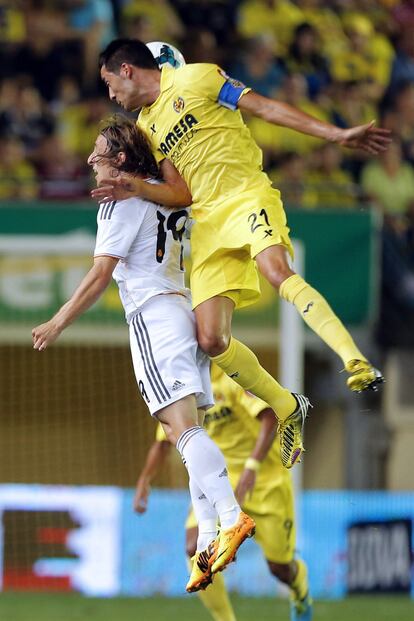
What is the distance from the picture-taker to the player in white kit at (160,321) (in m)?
7.71

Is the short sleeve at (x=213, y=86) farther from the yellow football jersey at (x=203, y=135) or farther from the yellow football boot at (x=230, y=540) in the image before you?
the yellow football boot at (x=230, y=540)

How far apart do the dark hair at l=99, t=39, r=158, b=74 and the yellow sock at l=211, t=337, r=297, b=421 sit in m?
1.72

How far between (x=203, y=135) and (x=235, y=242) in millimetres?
699

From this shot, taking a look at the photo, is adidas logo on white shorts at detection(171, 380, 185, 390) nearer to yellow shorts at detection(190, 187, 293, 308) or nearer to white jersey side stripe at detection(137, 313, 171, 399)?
white jersey side stripe at detection(137, 313, 171, 399)

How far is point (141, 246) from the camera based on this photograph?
26.5 ft

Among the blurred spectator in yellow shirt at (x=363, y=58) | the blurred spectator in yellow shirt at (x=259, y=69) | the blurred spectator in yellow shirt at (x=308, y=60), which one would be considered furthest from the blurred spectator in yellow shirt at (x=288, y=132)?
the blurred spectator in yellow shirt at (x=363, y=58)

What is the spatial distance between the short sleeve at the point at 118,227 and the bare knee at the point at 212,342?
625 millimetres

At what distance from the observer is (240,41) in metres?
16.2

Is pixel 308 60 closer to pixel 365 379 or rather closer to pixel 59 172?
pixel 59 172

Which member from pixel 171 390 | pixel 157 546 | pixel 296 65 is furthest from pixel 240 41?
pixel 171 390

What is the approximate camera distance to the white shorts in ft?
25.9

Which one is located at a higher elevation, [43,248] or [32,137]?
[32,137]

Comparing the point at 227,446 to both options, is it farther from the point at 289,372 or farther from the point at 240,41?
the point at 240,41

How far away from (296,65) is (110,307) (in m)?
3.87
